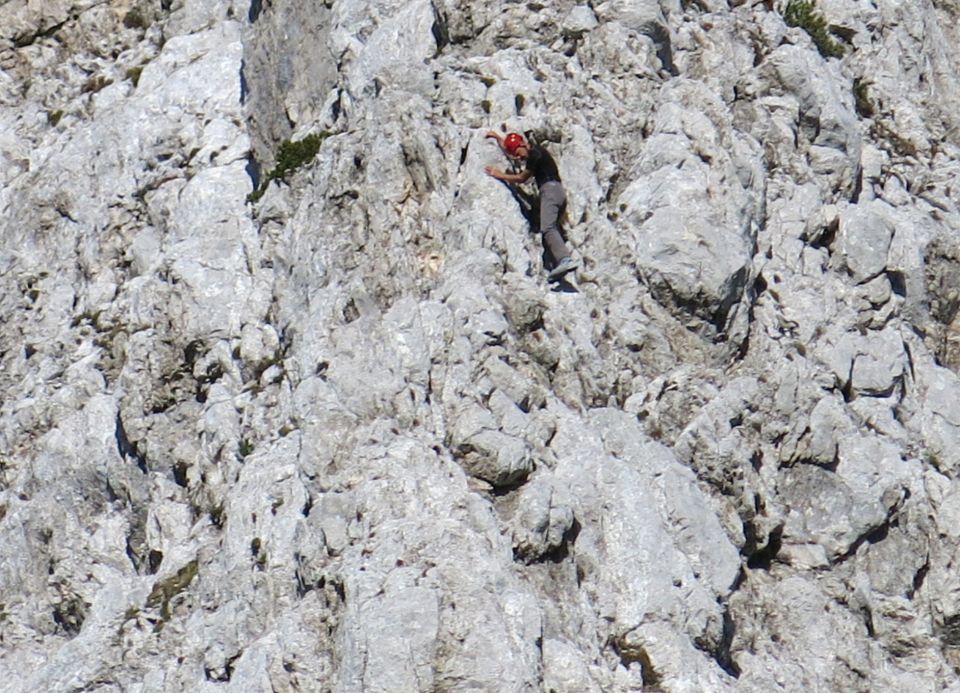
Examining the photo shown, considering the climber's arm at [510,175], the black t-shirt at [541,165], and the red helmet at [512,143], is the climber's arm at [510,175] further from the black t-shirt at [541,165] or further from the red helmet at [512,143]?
the red helmet at [512,143]

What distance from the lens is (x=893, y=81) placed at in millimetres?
30734

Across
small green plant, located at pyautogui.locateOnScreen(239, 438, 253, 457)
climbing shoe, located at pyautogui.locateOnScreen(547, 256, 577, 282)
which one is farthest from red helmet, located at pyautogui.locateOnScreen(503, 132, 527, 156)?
small green plant, located at pyautogui.locateOnScreen(239, 438, 253, 457)

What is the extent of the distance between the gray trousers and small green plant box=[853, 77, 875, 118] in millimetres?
8778

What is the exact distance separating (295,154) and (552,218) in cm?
635

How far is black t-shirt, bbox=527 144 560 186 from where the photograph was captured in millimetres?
24781

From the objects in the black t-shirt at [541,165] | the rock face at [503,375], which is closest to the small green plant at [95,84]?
the rock face at [503,375]

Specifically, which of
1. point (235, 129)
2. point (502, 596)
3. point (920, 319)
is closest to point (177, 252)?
point (235, 129)

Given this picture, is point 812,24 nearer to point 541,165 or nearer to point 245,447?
point 541,165

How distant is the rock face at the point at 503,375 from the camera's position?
69.4 ft

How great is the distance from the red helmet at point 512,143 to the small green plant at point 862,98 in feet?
29.4

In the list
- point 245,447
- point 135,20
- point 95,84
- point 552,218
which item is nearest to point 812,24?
point 552,218

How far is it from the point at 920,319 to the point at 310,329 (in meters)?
12.0

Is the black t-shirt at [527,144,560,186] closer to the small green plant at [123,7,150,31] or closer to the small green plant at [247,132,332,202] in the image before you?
the small green plant at [247,132,332,202]

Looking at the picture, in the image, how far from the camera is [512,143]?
81.5ft
